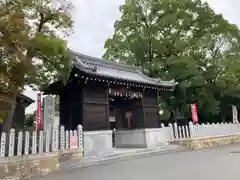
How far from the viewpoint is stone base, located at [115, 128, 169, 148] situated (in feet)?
43.3

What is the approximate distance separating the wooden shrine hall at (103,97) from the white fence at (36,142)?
1606mm

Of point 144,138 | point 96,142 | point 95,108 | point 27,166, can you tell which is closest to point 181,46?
point 144,138

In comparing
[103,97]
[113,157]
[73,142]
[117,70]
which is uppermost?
[117,70]

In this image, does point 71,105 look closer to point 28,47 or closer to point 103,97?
point 103,97

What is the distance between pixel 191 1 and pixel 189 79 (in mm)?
6913

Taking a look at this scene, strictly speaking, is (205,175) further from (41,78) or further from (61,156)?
(41,78)

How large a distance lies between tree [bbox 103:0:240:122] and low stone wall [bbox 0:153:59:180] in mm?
11968

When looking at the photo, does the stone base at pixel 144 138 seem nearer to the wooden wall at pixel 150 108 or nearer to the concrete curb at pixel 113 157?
the wooden wall at pixel 150 108

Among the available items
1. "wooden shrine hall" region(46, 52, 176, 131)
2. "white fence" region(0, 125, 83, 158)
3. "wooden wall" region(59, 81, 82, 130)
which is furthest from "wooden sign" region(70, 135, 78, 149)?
"wooden wall" region(59, 81, 82, 130)

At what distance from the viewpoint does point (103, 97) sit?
11.7 meters

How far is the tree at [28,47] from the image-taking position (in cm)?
675

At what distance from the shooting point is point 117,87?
12.5m

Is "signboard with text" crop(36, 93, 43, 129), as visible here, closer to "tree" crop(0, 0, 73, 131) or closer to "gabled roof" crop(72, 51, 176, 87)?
"tree" crop(0, 0, 73, 131)

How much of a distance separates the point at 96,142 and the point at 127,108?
4202 millimetres
